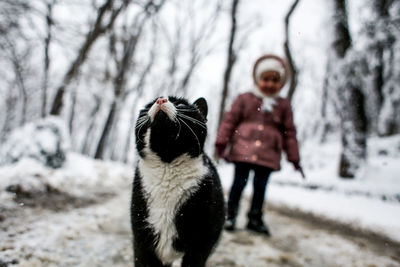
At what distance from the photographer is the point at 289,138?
301 cm

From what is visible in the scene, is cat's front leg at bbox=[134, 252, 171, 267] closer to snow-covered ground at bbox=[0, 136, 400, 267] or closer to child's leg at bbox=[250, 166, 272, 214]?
snow-covered ground at bbox=[0, 136, 400, 267]

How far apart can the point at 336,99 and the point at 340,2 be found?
8.99 ft

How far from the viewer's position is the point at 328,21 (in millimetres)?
6422

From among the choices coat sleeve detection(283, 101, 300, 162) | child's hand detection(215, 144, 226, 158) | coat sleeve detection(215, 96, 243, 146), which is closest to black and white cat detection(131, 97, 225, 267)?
child's hand detection(215, 144, 226, 158)

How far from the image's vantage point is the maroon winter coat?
2.91 metres

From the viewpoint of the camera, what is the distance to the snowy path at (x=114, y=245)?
1836mm

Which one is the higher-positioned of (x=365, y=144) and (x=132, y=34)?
(x=132, y=34)

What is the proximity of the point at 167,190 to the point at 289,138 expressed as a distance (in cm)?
205

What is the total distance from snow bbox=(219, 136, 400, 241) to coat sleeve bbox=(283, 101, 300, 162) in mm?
1631

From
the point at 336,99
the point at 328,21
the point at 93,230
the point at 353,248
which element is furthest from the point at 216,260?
the point at 328,21

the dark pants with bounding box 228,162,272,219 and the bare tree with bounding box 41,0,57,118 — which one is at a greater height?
the bare tree with bounding box 41,0,57,118

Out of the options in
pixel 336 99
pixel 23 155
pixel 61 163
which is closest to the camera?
pixel 23 155

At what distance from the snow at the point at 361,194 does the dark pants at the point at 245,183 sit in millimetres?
1612

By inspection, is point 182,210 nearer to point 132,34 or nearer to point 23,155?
point 23,155
